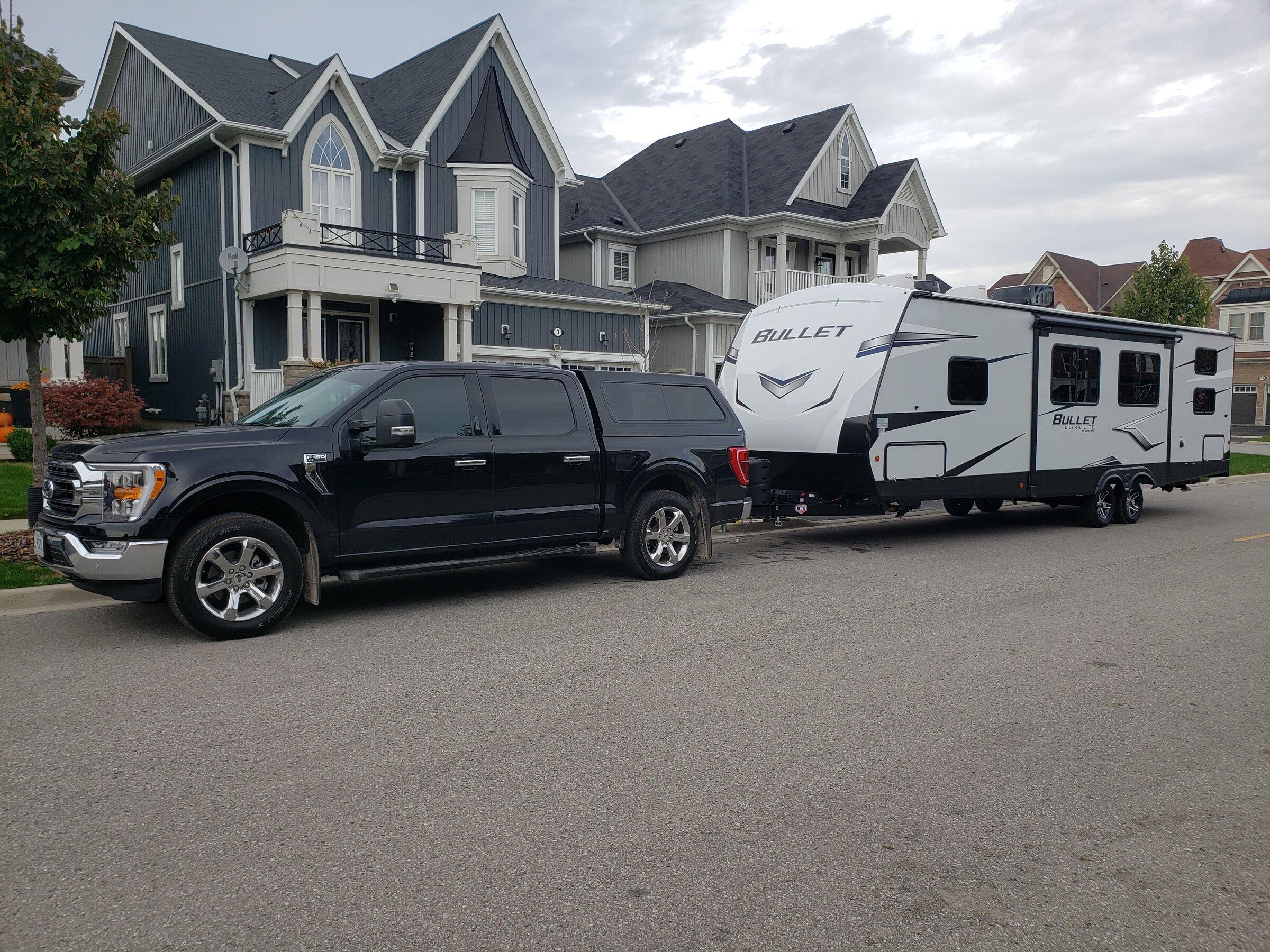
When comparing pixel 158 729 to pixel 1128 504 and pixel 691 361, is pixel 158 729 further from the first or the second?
pixel 691 361

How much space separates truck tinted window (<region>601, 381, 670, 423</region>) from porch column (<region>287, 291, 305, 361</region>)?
12.4m

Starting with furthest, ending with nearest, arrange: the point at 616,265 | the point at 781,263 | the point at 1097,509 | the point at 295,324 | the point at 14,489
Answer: the point at 616,265, the point at 781,263, the point at 295,324, the point at 1097,509, the point at 14,489

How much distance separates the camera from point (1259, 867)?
3.79m

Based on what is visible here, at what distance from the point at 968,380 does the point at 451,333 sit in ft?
43.8

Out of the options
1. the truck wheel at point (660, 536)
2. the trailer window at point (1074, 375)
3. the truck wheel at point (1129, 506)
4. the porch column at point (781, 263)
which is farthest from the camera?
the porch column at point (781, 263)

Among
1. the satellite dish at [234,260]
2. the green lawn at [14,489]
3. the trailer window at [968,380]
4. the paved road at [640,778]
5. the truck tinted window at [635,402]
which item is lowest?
the paved road at [640,778]

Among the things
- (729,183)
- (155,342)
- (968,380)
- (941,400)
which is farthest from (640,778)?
(729,183)

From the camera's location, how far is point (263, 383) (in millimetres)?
21219

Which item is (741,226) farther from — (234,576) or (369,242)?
(234,576)

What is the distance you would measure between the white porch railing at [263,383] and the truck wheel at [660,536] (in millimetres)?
13716

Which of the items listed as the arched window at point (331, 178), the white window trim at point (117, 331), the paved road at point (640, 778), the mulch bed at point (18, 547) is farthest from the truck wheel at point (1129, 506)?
the white window trim at point (117, 331)

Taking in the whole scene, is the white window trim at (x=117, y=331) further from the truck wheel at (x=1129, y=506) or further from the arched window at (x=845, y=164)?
the truck wheel at (x=1129, y=506)

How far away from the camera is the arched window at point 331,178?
22969 mm

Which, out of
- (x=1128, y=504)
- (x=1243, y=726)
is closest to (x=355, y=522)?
(x=1243, y=726)
